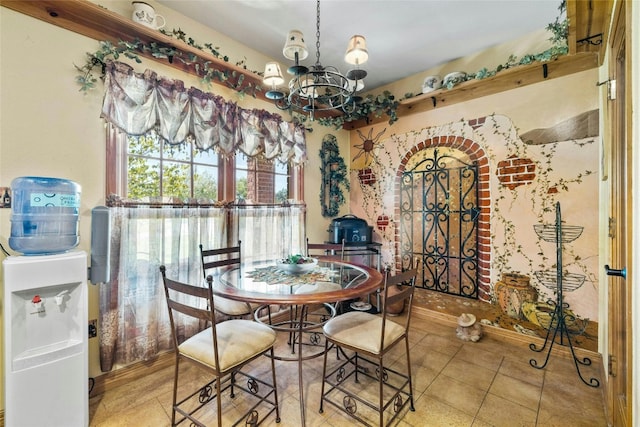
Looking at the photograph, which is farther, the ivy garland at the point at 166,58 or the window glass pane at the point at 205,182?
the window glass pane at the point at 205,182

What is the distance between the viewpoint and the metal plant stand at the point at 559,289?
2375mm

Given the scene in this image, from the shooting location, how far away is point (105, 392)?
78.5 inches

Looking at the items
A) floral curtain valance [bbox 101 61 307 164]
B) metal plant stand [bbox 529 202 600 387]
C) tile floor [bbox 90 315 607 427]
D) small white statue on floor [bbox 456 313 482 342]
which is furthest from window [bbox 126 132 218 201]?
metal plant stand [bbox 529 202 600 387]

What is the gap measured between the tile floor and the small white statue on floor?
0.19m

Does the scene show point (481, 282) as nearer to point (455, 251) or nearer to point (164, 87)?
point (455, 251)

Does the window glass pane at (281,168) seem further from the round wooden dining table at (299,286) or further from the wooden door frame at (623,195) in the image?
the wooden door frame at (623,195)

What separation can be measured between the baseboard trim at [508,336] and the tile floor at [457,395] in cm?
8

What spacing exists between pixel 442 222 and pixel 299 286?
84.2 inches

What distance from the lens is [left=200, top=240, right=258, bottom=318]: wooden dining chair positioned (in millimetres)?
2184

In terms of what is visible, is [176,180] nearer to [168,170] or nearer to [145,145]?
[168,170]

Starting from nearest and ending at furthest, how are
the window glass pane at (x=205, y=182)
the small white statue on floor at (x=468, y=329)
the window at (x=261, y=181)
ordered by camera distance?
the window glass pane at (x=205, y=182) < the small white statue on floor at (x=468, y=329) < the window at (x=261, y=181)

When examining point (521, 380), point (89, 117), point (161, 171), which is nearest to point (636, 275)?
point (521, 380)

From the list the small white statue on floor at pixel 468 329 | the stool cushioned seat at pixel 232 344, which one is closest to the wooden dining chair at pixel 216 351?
the stool cushioned seat at pixel 232 344

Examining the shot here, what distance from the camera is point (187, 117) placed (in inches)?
93.1
